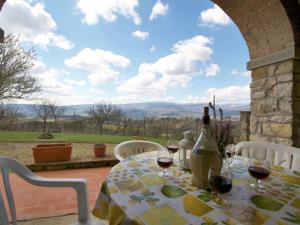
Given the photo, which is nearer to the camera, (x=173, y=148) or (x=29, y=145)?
(x=173, y=148)

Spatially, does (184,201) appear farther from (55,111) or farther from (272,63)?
(55,111)

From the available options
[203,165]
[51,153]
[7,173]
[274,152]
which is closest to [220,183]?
[203,165]

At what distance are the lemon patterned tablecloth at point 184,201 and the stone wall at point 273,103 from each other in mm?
1321

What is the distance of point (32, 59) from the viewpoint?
16.9 ft

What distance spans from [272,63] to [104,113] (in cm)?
598

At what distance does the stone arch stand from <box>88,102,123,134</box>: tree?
5.07 metres

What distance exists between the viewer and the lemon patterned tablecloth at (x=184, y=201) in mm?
748

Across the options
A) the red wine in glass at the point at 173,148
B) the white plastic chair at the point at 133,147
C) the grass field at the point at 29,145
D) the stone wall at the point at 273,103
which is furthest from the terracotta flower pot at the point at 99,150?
the red wine in glass at the point at 173,148

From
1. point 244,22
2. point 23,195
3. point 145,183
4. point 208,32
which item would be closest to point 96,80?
point 208,32

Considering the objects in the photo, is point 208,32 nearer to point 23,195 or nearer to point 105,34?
point 105,34

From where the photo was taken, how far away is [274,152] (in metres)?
1.87

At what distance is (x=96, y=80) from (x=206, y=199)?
239 inches

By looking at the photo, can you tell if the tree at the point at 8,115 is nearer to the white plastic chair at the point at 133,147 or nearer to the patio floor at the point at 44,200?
the patio floor at the point at 44,200

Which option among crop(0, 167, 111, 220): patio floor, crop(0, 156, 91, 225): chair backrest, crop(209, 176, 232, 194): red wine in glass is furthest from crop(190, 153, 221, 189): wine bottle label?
crop(0, 167, 111, 220): patio floor
